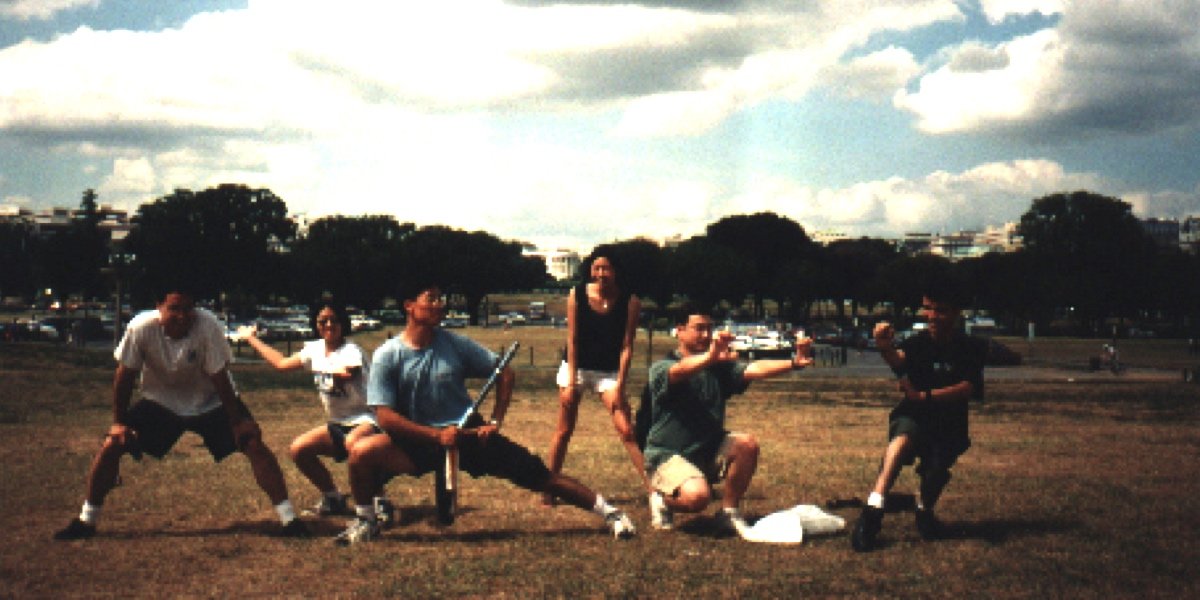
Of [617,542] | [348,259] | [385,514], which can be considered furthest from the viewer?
[348,259]

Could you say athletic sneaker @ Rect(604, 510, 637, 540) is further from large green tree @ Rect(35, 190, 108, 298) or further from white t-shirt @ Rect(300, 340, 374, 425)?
large green tree @ Rect(35, 190, 108, 298)

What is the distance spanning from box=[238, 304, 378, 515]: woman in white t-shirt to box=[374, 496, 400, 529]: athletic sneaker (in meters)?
0.46

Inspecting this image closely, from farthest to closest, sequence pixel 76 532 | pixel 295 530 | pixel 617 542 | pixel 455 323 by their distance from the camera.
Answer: pixel 455 323 → pixel 295 530 → pixel 76 532 → pixel 617 542

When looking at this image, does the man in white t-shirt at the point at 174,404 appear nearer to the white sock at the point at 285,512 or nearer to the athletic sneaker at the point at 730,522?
the white sock at the point at 285,512

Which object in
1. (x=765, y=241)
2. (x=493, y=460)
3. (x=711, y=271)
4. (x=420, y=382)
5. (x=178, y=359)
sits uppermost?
(x=765, y=241)

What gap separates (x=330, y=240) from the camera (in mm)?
110000

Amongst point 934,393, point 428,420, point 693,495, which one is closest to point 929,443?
point 934,393

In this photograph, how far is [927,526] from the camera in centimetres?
736

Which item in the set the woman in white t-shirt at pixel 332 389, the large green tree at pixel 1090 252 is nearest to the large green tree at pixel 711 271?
the large green tree at pixel 1090 252

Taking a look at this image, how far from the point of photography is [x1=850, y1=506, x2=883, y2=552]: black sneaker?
273 inches

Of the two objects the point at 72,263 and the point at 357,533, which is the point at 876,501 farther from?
the point at 72,263

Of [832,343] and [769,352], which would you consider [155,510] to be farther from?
[832,343]

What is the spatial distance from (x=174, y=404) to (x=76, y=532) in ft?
3.47

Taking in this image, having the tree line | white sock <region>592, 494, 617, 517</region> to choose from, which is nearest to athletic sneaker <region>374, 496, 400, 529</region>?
white sock <region>592, 494, 617, 517</region>
